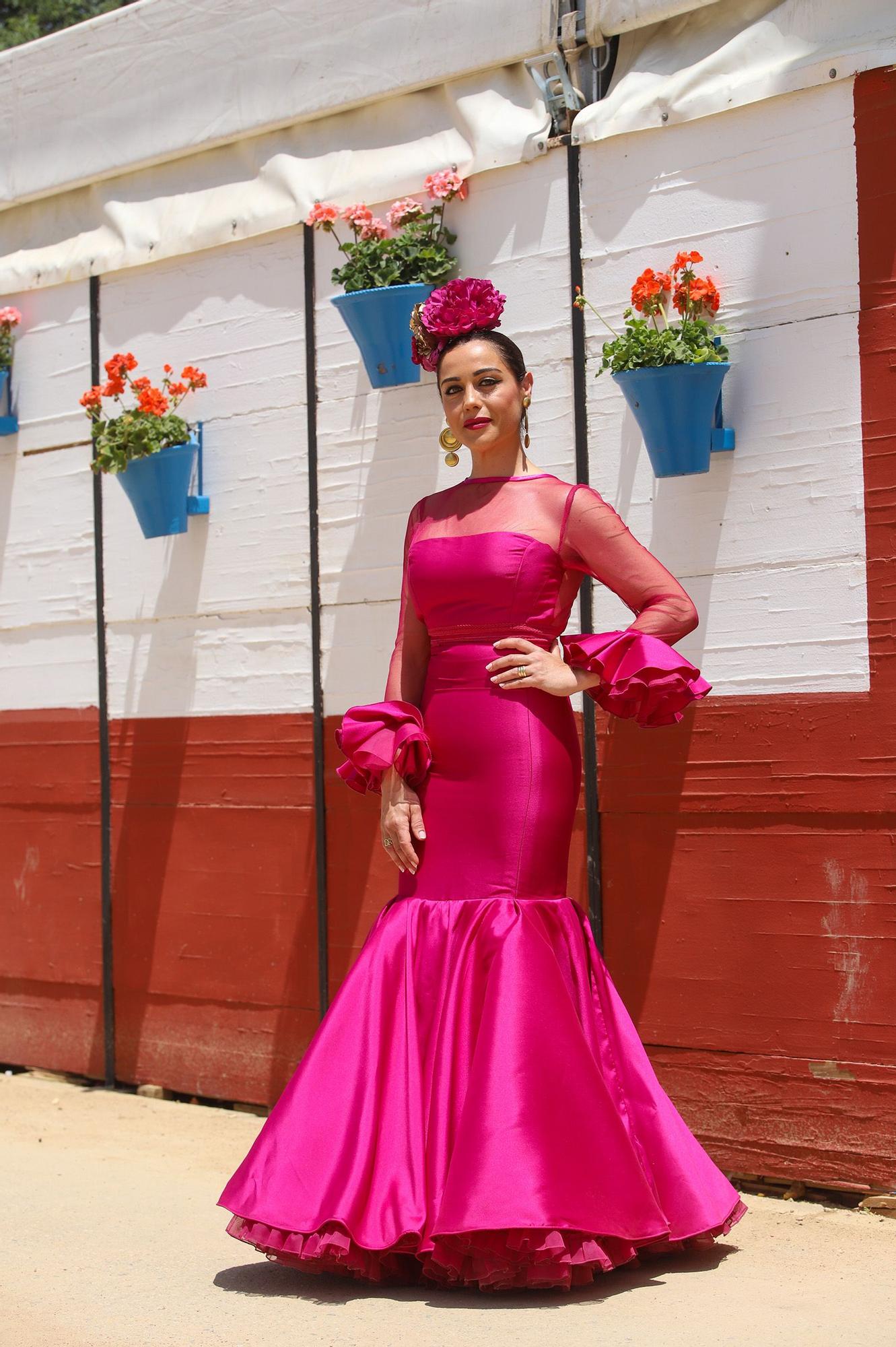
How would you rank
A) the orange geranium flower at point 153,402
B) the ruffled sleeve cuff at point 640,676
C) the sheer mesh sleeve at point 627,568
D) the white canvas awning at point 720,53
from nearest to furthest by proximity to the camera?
the ruffled sleeve cuff at point 640,676
the sheer mesh sleeve at point 627,568
the white canvas awning at point 720,53
the orange geranium flower at point 153,402

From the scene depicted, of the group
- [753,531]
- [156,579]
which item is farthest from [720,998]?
[156,579]

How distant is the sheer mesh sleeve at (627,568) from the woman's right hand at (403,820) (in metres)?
0.58

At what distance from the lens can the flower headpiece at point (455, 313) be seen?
11.4 ft

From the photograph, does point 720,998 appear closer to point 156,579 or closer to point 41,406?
point 156,579

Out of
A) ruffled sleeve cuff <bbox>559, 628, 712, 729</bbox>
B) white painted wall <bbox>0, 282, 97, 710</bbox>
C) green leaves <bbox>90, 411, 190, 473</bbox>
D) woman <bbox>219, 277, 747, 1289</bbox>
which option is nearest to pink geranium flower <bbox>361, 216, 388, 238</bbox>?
green leaves <bbox>90, 411, 190, 473</bbox>

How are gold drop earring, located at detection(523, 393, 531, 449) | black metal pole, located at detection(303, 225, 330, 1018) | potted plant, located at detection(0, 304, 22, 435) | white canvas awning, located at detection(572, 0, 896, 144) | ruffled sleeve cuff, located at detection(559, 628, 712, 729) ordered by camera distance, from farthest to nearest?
potted plant, located at detection(0, 304, 22, 435) < black metal pole, located at detection(303, 225, 330, 1018) < white canvas awning, located at detection(572, 0, 896, 144) < gold drop earring, located at detection(523, 393, 531, 449) < ruffled sleeve cuff, located at detection(559, 628, 712, 729)

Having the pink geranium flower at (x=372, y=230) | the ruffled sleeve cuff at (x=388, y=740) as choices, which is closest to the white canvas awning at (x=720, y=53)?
the pink geranium flower at (x=372, y=230)

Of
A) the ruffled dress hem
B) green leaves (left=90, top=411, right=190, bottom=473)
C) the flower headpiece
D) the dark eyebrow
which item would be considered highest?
green leaves (left=90, top=411, right=190, bottom=473)

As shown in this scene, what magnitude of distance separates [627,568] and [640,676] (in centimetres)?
26

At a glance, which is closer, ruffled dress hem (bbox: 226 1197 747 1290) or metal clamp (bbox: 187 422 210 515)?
ruffled dress hem (bbox: 226 1197 747 1290)

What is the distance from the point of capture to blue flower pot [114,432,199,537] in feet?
16.6

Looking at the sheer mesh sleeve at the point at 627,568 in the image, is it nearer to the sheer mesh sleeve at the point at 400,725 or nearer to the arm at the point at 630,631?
the arm at the point at 630,631

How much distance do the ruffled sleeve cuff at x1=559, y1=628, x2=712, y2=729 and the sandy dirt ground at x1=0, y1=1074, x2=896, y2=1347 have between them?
111 cm

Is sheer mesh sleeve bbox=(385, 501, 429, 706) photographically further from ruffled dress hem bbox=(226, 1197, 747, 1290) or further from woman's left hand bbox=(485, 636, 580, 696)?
ruffled dress hem bbox=(226, 1197, 747, 1290)
